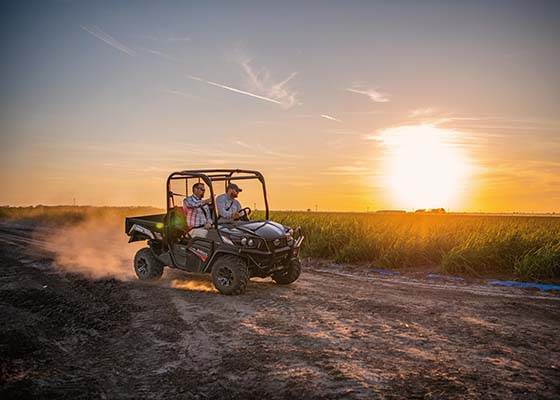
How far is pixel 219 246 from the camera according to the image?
7895mm

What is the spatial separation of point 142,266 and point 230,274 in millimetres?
2659

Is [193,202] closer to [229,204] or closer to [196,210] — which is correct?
[196,210]

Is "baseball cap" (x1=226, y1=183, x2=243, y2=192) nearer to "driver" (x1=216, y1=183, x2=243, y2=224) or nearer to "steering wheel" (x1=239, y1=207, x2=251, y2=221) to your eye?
"driver" (x1=216, y1=183, x2=243, y2=224)

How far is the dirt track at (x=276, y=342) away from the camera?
155 inches

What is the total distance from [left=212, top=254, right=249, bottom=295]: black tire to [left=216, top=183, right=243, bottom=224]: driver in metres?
0.91

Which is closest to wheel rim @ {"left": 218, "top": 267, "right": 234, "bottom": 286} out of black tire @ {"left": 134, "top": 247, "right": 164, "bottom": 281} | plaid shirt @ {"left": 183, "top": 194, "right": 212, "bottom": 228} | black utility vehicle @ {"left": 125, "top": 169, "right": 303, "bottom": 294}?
black utility vehicle @ {"left": 125, "top": 169, "right": 303, "bottom": 294}

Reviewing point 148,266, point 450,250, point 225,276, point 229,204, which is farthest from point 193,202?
point 450,250

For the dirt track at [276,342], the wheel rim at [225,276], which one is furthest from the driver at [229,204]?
the dirt track at [276,342]

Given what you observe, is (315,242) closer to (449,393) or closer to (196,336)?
(196,336)

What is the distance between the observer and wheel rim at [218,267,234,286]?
306 inches

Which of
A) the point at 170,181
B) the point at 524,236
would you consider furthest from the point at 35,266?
the point at 524,236

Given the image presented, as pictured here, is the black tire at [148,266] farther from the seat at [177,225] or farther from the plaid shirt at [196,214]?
the plaid shirt at [196,214]

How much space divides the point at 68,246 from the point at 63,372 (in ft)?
43.9

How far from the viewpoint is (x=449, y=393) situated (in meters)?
3.79
